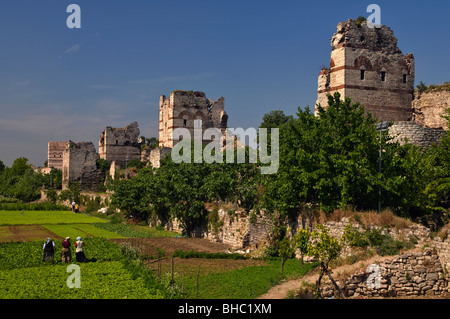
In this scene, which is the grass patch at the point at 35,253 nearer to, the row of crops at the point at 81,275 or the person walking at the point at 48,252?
the row of crops at the point at 81,275

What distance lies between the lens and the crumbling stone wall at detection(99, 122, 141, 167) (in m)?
58.5

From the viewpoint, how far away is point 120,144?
5900 cm

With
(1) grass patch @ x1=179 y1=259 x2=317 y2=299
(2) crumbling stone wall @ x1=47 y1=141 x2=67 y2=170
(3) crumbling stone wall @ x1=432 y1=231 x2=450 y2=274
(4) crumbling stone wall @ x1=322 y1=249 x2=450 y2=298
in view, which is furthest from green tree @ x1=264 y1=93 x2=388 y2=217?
(2) crumbling stone wall @ x1=47 y1=141 x2=67 y2=170

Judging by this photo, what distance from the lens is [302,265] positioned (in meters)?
16.9

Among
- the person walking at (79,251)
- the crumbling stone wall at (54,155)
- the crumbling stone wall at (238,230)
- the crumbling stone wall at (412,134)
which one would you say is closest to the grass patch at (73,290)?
the person walking at (79,251)

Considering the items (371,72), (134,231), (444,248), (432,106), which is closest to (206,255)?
(444,248)

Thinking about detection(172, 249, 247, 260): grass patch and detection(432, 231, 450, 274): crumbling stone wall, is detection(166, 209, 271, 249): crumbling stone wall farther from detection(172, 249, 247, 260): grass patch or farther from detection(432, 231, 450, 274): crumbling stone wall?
detection(432, 231, 450, 274): crumbling stone wall

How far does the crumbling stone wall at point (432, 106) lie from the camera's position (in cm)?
2625

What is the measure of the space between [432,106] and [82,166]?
40004 millimetres

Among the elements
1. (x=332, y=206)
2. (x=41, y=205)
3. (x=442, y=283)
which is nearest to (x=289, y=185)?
(x=332, y=206)

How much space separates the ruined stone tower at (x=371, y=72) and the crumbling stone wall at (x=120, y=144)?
36298 mm

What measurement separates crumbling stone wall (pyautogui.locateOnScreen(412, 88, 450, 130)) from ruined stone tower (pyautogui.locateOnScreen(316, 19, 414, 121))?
477 millimetres
